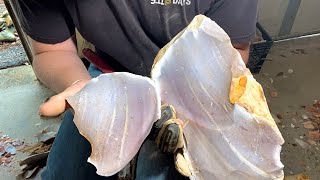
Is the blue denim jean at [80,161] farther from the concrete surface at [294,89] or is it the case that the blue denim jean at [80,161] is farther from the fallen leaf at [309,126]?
the fallen leaf at [309,126]

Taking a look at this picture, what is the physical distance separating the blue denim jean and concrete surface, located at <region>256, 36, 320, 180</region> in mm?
733

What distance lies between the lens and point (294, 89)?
1630mm

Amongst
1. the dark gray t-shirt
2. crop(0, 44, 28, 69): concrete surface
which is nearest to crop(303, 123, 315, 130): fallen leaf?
the dark gray t-shirt

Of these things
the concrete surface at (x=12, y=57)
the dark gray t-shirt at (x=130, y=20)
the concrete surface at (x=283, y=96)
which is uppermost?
the dark gray t-shirt at (x=130, y=20)

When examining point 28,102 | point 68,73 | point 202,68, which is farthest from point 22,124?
point 202,68

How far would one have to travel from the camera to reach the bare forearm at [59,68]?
0.80 meters

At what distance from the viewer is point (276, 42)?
187 centimetres

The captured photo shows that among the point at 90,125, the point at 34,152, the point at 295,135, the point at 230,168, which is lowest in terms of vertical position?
the point at 295,135

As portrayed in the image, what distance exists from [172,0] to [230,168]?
0.36 m

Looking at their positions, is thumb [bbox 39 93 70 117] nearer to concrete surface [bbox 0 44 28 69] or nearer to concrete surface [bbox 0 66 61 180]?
concrete surface [bbox 0 66 61 180]

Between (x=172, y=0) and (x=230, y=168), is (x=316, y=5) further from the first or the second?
(x=230, y=168)

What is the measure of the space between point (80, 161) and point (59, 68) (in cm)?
20

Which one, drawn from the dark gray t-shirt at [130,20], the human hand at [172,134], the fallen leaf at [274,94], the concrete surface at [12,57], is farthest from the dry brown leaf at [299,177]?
the concrete surface at [12,57]

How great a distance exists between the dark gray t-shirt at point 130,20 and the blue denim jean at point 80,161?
0.39 ft
